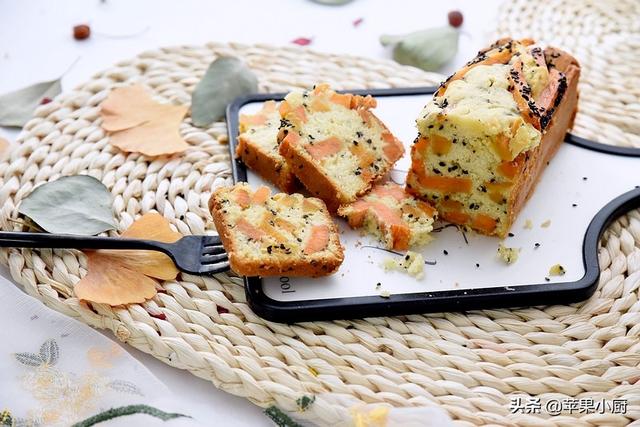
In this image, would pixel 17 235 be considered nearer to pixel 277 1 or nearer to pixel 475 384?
pixel 475 384

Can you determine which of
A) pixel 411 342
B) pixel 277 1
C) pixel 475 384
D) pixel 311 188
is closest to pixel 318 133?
pixel 311 188

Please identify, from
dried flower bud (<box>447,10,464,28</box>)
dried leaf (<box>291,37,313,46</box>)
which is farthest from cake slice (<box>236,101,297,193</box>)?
dried flower bud (<box>447,10,464,28</box>)

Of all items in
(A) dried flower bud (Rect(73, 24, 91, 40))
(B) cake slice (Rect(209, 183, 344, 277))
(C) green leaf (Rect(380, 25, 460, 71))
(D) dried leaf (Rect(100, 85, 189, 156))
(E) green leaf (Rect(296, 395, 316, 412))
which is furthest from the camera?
(A) dried flower bud (Rect(73, 24, 91, 40))

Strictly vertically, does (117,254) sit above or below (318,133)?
below

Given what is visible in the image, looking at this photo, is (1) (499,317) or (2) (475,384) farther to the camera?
(1) (499,317)

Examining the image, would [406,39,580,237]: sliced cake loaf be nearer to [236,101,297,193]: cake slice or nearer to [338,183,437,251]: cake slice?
[338,183,437,251]: cake slice

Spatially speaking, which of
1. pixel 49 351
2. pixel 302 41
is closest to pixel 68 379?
pixel 49 351

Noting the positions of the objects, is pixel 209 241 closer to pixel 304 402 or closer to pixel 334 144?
pixel 334 144
